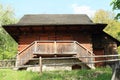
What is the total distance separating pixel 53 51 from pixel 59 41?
44.4 inches

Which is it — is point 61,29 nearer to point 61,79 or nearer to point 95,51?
point 95,51

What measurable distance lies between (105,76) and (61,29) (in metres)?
10.5

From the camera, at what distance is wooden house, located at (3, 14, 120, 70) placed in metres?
24.8

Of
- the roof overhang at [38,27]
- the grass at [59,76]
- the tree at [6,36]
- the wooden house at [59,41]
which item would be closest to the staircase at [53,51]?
the wooden house at [59,41]

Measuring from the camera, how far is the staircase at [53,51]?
2444 centimetres

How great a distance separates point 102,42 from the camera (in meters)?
30.2

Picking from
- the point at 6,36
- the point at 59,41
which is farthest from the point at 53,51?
the point at 6,36

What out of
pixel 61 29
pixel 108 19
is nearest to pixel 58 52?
pixel 61 29

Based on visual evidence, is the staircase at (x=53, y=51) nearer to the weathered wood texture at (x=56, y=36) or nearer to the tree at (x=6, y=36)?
the weathered wood texture at (x=56, y=36)

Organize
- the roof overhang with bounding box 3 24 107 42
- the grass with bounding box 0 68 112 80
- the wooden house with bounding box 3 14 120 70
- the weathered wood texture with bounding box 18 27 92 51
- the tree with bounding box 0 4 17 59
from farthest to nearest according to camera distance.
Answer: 1. the tree with bounding box 0 4 17 59
2. the weathered wood texture with bounding box 18 27 92 51
3. the roof overhang with bounding box 3 24 107 42
4. the wooden house with bounding box 3 14 120 70
5. the grass with bounding box 0 68 112 80

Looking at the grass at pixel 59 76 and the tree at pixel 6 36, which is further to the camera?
the tree at pixel 6 36

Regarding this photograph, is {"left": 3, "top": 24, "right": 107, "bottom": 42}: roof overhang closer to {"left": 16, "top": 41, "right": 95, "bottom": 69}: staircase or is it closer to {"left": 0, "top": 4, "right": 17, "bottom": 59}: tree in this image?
{"left": 16, "top": 41, "right": 95, "bottom": 69}: staircase

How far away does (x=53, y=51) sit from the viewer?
82.0 ft

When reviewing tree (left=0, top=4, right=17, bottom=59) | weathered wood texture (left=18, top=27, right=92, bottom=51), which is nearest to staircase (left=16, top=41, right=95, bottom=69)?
weathered wood texture (left=18, top=27, right=92, bottom=51)
